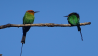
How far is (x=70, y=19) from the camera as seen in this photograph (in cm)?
384

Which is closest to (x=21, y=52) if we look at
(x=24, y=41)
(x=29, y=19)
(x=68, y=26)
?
(x=24, y=41)

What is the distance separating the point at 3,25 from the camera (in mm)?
2738

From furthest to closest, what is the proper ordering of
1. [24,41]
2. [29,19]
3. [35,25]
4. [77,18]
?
[29,19], [77,18], [24,41], [35,25]

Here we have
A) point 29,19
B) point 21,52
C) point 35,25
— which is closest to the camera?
point 21,52

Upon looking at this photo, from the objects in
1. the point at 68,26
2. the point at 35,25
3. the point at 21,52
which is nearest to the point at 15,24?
the point at 35,25

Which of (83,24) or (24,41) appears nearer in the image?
(83,24)

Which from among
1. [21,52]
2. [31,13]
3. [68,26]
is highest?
[31,13]

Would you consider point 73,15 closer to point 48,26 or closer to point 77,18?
point 77,18

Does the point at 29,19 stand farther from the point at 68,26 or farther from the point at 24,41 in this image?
the point at 68,26

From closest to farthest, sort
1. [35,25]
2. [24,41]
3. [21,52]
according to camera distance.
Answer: [21,52] < [35,25] < [24,41]

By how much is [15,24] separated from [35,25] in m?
0.46

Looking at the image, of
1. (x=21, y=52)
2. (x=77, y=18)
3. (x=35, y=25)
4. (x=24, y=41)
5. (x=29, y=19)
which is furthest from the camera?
(x=29, y=19)

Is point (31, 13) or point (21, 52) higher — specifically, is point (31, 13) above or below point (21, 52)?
above

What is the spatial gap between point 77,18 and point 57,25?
1.27 metres
